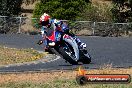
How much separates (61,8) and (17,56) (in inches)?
810

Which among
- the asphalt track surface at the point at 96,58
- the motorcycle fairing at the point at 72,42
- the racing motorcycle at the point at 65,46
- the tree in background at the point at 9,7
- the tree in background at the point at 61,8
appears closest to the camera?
the racing motorcycle at the point at 65,46

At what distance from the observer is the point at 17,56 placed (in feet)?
79.8

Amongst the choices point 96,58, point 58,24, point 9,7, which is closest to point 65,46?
point 58,24

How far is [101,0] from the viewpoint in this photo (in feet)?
214

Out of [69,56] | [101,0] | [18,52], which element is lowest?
[101,0]

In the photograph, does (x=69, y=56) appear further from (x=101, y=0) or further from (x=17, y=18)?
(x=101, y=0)

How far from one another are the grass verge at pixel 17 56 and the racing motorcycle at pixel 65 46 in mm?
5093

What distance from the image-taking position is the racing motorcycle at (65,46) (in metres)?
16.0

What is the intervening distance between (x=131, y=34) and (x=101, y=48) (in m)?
12.5

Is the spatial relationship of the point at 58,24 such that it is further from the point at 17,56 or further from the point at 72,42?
the point at 17,56

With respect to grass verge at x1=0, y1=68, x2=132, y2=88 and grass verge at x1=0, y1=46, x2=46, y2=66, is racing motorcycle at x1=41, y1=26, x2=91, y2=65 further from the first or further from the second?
grass verge at x1=0, y1=46, x2=46, y2=66

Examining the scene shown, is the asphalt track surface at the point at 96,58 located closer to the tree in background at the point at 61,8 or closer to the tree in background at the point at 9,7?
the tree in background at the point at 9,7

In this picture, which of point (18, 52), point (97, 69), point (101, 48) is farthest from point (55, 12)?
point (97, 69)

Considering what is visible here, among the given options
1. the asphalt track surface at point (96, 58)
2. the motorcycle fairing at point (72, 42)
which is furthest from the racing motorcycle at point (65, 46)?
the asphalt track surface at point (96, 58)
